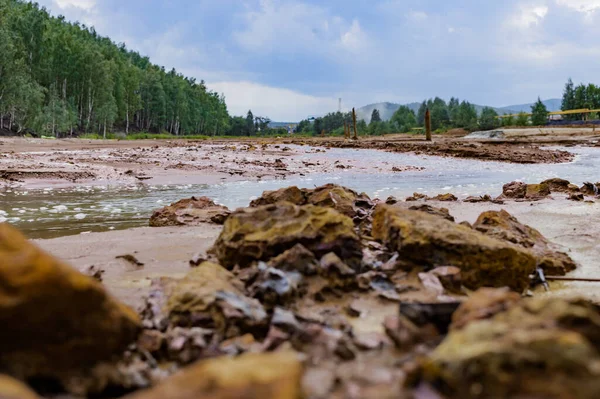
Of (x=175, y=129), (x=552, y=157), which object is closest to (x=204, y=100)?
(x=175, y=129)

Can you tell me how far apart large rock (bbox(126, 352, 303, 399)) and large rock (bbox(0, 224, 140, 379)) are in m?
0.48

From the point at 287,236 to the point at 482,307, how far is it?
1563 mm

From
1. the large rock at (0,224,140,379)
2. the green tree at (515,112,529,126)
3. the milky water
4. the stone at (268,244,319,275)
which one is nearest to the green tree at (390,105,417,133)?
the green tree at (515,112,529,126)

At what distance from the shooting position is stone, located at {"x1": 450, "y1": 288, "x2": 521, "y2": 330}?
1.71 meters

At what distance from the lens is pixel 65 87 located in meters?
58.6

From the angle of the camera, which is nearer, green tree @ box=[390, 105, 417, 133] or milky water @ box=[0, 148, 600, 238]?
milky water @ box=[0, 148, 600, 238]

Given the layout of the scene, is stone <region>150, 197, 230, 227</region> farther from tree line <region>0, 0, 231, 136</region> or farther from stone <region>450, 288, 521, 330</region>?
tree line <region>0, 0, 231, 136</region>

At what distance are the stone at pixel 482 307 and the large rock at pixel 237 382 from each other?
762 millimetres

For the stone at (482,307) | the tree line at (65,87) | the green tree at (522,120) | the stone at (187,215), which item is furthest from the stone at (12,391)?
the green tree at (522,120)

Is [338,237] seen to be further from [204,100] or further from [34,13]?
[204,100]

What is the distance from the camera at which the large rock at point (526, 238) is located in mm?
3719

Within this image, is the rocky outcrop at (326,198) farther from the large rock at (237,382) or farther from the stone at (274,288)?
the large rock at (237,382)

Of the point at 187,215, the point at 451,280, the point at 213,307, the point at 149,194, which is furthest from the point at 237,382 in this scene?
the point at 149,194

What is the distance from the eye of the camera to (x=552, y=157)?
72.5ft
